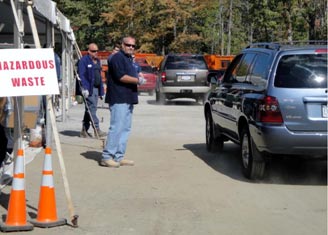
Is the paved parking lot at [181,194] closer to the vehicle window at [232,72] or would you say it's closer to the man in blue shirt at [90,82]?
the man in blue shirt at [90,82]

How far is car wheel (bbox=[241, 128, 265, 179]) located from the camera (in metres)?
8.02

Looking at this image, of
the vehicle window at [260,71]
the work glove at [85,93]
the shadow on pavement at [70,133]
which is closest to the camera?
the vehicle window at [260,71]

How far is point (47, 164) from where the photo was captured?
6.11 meters

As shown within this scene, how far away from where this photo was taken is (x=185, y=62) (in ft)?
73.0

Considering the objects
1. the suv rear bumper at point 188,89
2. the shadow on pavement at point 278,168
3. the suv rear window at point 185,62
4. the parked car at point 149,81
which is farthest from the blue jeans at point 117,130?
the parked car at point 149,81

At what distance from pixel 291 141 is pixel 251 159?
29.0 inches

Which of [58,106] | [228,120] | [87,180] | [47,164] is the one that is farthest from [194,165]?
[58,106]

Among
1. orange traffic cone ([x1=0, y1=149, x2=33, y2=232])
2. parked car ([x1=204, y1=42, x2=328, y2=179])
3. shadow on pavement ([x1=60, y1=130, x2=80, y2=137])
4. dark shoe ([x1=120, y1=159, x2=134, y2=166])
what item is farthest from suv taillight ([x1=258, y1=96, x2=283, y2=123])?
shadow on pavement ([x1=60, y1=130, x2=80, y2=137])

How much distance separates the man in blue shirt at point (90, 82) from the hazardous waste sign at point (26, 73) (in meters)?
6.11

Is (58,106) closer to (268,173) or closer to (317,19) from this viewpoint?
(268,173)

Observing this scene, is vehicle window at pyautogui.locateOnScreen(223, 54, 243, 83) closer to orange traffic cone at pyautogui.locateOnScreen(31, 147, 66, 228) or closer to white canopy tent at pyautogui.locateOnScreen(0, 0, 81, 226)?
white canopy tent at pyautogui.locateOnScreen(0, 0, 81, 226)

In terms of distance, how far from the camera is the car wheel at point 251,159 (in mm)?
8023

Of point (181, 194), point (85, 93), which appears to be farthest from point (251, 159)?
point (85, 93)

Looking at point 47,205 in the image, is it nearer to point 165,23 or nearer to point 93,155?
point 93,155
